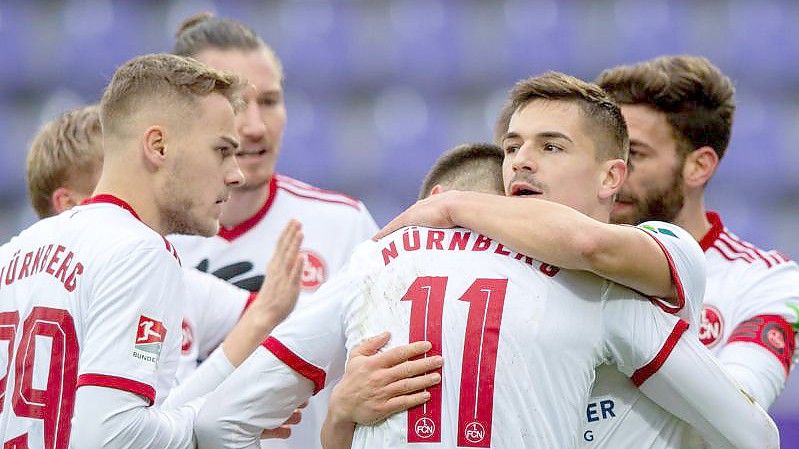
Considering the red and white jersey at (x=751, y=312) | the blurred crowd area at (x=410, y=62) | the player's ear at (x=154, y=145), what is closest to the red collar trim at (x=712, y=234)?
the red and white jersey at (x=751, y=312)

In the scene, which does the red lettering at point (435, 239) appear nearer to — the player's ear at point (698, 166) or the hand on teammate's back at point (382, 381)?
the hand on teammate's back at point (382, 381)

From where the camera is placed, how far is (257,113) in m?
4.96

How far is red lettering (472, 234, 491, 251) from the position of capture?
3291 millimetres

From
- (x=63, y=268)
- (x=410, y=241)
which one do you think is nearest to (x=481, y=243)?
(x=410, y=241)

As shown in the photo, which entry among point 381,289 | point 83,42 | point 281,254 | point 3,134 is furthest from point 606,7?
point 381,289

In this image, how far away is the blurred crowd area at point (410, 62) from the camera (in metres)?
11.5

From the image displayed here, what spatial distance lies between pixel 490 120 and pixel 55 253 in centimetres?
834

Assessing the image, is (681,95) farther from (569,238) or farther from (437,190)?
(569,238)

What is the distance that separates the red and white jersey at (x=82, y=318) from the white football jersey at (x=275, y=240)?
1.31m

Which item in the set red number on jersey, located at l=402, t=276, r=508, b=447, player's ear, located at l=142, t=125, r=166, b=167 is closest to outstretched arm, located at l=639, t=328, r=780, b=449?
red number on jersey, located at l=402, t=276, r=508, b=447

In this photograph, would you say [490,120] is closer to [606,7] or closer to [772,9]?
[606,7]

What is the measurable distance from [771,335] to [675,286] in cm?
119

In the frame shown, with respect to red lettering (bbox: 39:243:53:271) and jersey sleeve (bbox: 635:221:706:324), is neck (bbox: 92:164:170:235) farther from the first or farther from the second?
jersey sleeve (bbox: 635:221:706:324)

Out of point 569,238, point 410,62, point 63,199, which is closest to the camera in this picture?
point 569,238
